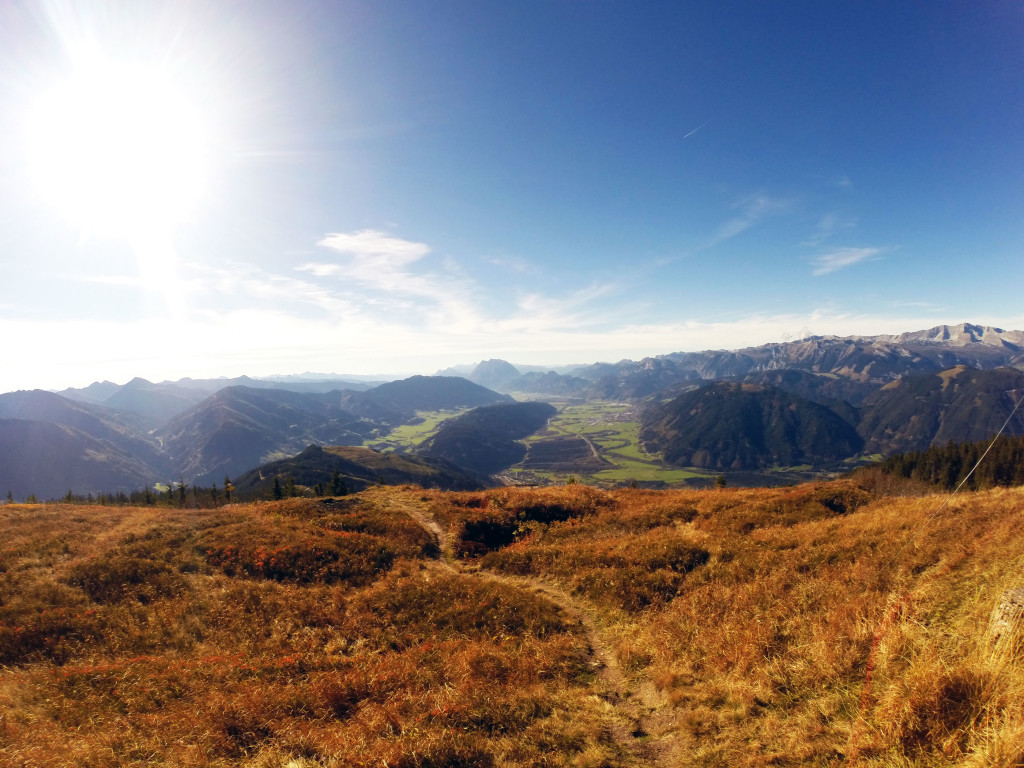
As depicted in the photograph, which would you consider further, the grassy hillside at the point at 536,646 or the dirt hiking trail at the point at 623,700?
the dirt hiking trail at the point at 623,700

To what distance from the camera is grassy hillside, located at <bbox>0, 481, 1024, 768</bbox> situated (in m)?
8.05

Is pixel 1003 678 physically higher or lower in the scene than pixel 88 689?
higher

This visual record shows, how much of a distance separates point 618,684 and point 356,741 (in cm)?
735

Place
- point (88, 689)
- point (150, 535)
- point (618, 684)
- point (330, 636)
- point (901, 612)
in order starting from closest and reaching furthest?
point (901, 612), point (618, 684), point (88, 689), point (330, 636), point (150, 535)

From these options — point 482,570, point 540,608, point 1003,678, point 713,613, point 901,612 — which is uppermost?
point 1003,678

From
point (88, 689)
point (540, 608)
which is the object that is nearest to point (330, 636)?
point (88, 689)

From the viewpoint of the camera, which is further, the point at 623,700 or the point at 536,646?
the point at 536,646

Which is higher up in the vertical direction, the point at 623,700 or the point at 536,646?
the point at 623,700

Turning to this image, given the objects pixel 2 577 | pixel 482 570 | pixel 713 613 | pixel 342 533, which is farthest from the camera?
pixel 342 533

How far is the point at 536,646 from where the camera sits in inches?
570

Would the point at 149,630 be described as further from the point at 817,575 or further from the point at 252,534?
the point at 817,575

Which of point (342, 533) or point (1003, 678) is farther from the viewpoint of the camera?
point (342, 533)

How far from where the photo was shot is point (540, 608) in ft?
59.3

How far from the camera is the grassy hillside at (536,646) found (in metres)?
8.05
